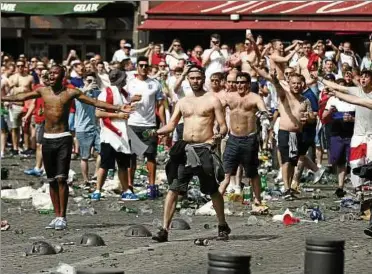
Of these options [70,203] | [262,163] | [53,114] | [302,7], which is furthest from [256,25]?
[53,114]

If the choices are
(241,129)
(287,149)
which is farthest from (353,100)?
(287,149)

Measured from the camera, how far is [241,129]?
1723 cm

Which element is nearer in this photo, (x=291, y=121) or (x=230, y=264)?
(x=230, y=264)

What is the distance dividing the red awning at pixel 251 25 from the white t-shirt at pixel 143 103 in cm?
1136

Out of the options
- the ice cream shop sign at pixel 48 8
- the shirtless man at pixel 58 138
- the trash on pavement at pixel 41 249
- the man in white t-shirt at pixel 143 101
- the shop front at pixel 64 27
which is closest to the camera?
the trash on pavement at pixel 41 249

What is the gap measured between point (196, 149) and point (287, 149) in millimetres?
4901

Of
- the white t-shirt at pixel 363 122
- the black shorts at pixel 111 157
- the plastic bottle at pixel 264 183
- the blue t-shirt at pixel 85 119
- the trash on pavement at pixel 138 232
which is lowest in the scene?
the plastic bottle at pixel 264 183

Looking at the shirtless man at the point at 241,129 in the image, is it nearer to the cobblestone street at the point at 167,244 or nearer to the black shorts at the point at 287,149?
the cobblestone street at the point at 167,244

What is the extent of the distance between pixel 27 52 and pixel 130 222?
76.9 ft

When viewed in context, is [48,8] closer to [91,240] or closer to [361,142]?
[361,142]

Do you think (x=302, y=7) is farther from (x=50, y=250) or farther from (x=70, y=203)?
(x=50, y=250)

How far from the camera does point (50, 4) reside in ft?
125

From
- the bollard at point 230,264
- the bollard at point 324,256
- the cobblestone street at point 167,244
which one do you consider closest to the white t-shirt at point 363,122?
the cobblestone street at point 167,244

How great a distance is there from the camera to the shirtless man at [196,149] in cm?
1437
